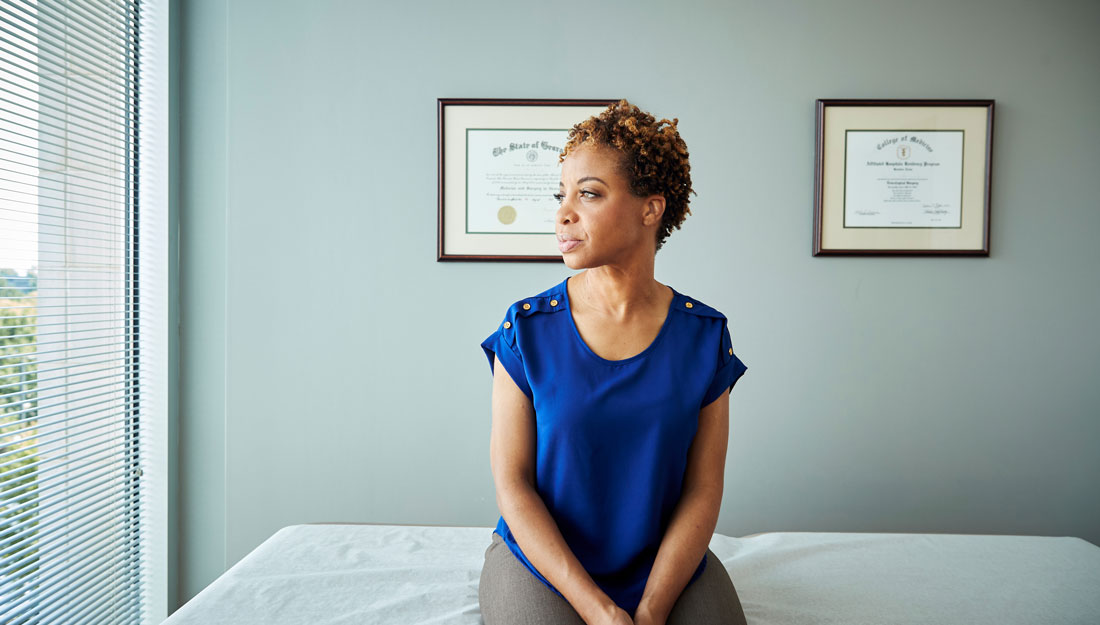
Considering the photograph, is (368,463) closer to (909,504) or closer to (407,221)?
(407,221)

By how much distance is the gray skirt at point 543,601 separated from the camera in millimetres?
1030

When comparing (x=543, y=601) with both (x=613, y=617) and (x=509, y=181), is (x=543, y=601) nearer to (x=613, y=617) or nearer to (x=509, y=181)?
(x=613, y=617)

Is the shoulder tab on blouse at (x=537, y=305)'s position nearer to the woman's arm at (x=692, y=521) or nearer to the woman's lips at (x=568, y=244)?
the woman's lips at (x=568, y=244)

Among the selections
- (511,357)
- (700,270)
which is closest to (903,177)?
Result: (700,270)

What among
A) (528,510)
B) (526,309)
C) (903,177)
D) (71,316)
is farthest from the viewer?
(903,177)

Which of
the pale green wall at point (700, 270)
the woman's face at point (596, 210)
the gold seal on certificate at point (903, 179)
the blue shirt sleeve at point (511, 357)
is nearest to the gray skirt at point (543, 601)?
the blue shirt sleeve at point (511, 357)

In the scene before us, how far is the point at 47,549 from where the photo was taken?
1632 mm

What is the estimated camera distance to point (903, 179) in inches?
78.7

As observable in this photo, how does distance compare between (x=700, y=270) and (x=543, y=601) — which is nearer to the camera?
(x=543, y=601)

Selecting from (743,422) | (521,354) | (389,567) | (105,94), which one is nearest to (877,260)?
(743,422)

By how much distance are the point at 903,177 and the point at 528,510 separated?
5.49 ft

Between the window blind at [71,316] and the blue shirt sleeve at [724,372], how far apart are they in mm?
1645

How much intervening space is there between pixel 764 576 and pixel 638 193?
0.93 meters

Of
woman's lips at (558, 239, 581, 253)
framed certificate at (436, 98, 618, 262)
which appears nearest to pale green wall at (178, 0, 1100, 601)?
framed certificate at (436, 98, 618, 262)
